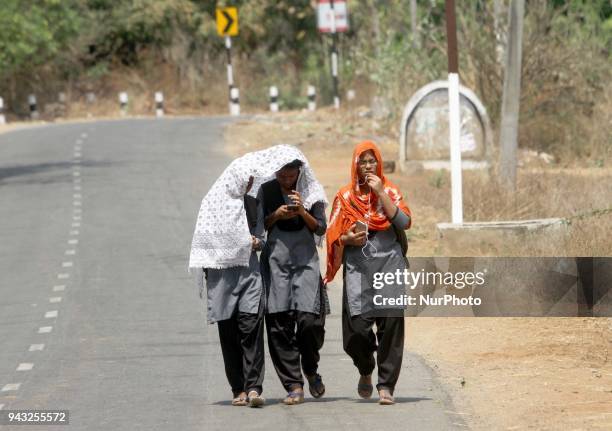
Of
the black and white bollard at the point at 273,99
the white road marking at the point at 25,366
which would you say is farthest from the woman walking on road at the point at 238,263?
the black and white bollard at the point at 273,99

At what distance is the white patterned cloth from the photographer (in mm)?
9859

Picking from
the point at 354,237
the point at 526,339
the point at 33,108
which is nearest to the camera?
the point at 354,237

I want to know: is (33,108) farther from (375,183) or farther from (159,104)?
(375,183)

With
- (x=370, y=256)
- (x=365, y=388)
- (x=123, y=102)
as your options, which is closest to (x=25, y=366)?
(x=365, y=388)

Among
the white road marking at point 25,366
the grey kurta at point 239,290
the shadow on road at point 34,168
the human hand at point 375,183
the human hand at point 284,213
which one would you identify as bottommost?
the shadow on road at point 34,168

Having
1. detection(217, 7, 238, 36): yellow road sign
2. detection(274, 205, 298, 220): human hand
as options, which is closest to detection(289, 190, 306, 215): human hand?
detection(274, 205, 298, 220): human hand

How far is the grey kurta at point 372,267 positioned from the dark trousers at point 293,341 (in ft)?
0.98

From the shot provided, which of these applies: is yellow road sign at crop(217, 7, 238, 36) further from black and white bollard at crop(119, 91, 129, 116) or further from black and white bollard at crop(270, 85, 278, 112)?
black and white bollard at crop(119, 91, 129, 116)

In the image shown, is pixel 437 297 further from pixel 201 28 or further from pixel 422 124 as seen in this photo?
pixel 201 28

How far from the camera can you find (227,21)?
49.6m

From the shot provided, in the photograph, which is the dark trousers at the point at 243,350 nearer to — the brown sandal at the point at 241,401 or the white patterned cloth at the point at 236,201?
the brown sandal at the point at 241,401

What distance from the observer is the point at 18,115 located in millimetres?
54406

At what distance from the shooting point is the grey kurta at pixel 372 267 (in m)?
9.86

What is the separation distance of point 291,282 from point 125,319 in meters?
5.10
